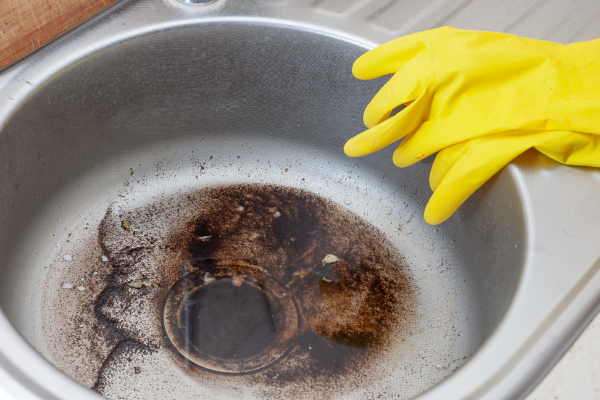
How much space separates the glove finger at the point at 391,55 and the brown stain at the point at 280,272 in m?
A: 0.35

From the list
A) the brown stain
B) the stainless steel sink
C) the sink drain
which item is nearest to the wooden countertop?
the stainless steel sink

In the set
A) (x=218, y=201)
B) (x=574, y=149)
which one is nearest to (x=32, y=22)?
(x=218, y=201)

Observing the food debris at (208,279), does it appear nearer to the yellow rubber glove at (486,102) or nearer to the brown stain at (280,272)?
the brown stain at (280,272)

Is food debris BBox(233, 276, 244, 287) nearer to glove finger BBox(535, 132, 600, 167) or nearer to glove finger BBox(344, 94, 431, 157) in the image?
glove finger BBox(344, 94, 431, 157)

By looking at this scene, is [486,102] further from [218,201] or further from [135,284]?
[135,284]

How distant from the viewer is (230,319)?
2.86ft

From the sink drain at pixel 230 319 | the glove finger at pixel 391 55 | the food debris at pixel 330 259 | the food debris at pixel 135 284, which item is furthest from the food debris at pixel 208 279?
the glove finger at pixel 391 55

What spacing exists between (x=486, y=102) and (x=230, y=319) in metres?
0.59

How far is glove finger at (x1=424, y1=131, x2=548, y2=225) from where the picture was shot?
70cm

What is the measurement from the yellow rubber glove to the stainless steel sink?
0.21 ft

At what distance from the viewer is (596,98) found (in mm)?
686

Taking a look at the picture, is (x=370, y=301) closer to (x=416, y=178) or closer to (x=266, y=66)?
(x=416, y=178)

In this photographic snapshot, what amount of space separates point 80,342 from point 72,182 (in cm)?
33

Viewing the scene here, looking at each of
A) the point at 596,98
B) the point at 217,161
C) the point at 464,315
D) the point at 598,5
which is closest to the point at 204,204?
the point at 217,161
